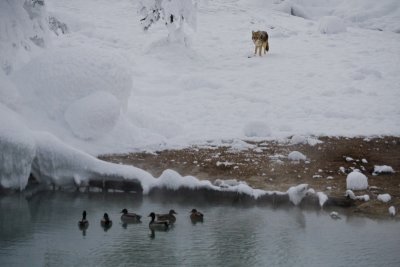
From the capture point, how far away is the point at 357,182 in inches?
572

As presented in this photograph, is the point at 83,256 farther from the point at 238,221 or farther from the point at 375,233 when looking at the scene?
the point at 375,233

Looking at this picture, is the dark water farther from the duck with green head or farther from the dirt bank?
the dirt bank

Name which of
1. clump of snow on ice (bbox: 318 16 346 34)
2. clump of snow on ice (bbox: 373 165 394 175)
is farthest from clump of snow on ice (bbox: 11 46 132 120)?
clump of snow on ice (bbox: 318 16 346 34)

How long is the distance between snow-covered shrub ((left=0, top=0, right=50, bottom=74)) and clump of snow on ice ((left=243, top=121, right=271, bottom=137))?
25.5 feet

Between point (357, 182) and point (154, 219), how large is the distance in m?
5.61

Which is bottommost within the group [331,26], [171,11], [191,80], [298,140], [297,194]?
[297,194]

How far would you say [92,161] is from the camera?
47.4ft

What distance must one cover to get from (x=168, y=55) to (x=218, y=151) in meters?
11.5

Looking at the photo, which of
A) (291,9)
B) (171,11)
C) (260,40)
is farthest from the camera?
(291,9)

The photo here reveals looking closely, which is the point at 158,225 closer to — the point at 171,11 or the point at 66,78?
the point at 66,78

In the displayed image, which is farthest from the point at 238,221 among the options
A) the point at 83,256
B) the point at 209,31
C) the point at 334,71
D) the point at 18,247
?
the point at 209,31

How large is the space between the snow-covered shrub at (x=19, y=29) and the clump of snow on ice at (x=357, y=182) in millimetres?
10991

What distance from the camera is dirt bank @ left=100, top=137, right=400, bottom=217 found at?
596 inches

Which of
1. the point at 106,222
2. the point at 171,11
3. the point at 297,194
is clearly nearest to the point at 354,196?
the point at 297,194
